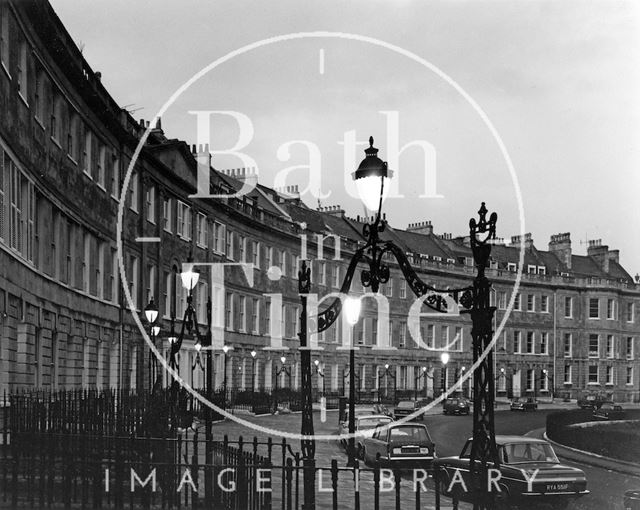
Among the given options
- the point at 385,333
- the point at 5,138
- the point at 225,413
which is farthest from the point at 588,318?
→ the point at 5,138

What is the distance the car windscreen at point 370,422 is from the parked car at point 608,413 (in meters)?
27.2

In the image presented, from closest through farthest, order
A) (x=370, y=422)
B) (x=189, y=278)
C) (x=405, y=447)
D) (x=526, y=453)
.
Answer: (x=189, y=278), (x=526, y=453), (x=405, y=447), (x=370, y=422)

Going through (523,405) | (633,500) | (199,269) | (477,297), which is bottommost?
(523,405)

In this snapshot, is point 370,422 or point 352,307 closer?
point 352,307

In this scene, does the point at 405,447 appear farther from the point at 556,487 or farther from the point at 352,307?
the point at 352,307

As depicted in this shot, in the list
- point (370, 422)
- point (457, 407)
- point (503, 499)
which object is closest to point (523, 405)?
point (457, 407)

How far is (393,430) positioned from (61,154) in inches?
481

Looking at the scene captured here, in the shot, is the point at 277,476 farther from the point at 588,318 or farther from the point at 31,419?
the point at 588,318

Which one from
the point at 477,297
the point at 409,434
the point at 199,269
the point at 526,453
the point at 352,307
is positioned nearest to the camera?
the point at 477,297

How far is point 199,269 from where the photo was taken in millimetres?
48531

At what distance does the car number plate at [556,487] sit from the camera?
16789 mm

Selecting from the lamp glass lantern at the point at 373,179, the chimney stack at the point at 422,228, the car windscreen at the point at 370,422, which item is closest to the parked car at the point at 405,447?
the car windscreen at the point at 370,422

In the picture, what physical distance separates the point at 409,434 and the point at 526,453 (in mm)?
5838

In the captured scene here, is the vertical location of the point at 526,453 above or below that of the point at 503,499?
above
